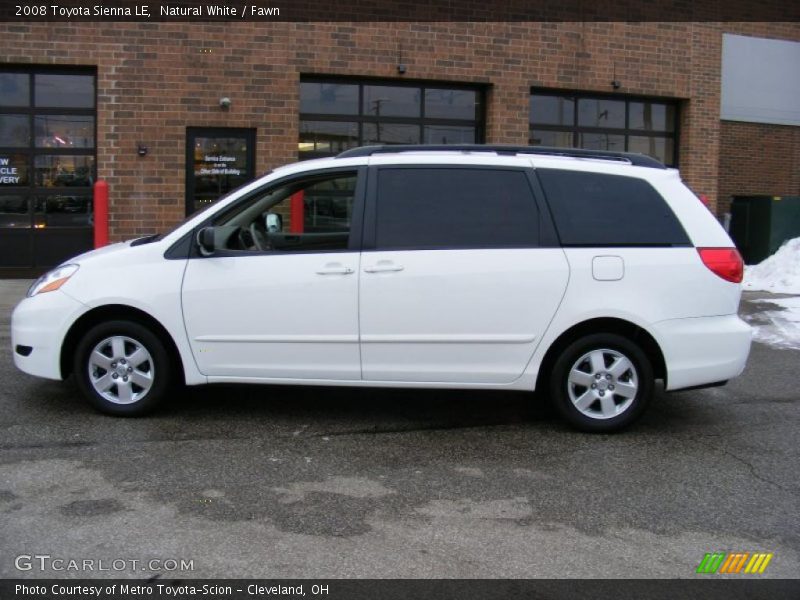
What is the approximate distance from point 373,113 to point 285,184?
8.31 m

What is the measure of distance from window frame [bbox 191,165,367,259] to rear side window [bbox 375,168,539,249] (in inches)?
5.0

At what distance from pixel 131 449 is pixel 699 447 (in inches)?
142

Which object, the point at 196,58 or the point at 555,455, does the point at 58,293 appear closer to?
the point at 555,455

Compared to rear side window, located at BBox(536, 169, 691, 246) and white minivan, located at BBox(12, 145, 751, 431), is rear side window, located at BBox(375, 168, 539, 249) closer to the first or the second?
white minivan, located at BBox(12, 145, 751, 431)

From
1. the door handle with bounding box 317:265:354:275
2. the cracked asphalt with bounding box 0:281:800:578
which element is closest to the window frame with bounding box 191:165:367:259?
the door handle with bounding box 317:265:354:275

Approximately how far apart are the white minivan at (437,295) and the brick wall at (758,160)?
41.1 ft

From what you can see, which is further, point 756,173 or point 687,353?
point 756,173

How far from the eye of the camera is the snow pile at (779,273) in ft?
43.7

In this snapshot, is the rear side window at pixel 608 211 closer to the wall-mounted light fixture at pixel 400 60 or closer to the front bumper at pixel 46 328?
the front bumper at pixel 46 328

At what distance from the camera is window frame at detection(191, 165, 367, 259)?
5.37m

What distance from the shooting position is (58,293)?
5.43m

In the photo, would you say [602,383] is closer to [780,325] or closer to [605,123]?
[780,325]
